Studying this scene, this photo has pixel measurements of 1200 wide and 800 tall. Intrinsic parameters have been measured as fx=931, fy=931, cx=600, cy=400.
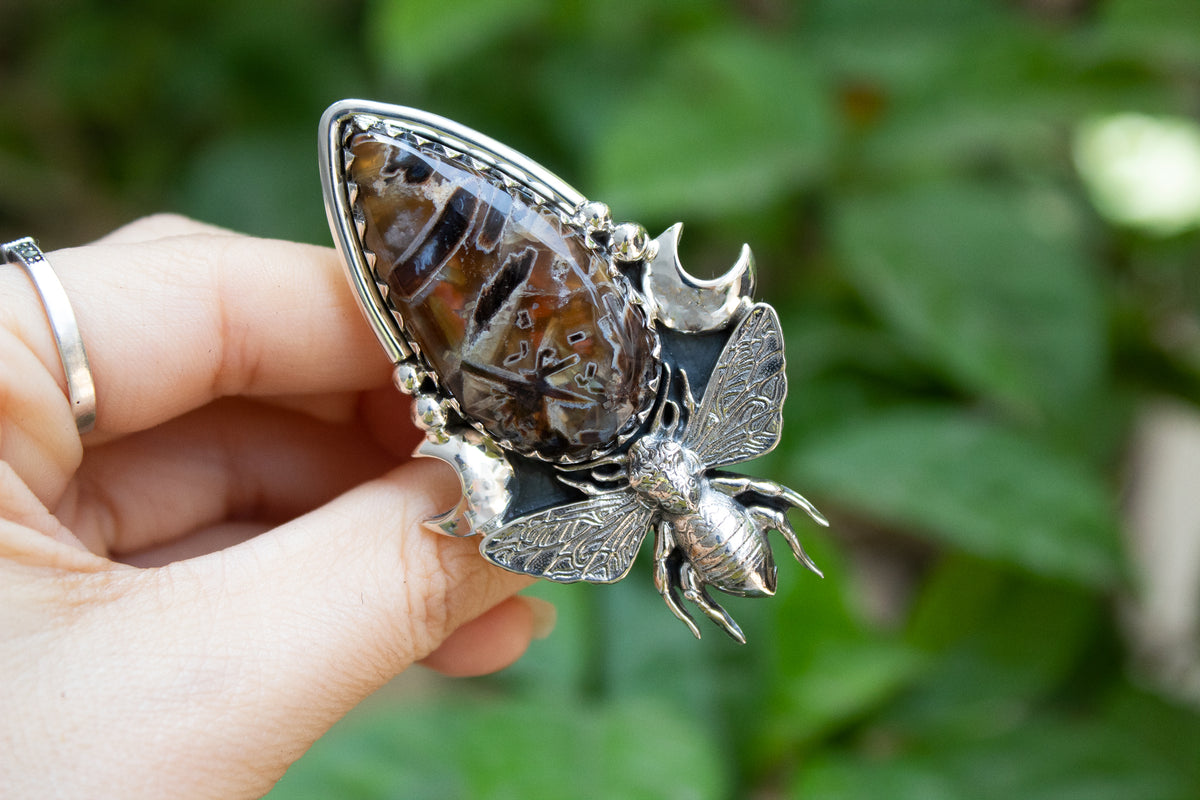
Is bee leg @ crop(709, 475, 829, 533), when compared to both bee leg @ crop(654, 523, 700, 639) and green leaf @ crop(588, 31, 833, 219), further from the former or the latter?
green leaf @ crop(588, 31, 833, 219)

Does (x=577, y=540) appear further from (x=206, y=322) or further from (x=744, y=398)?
(x=206, y=322)

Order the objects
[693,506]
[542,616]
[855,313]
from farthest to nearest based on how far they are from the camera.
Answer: [855,313]
[542,616]
[693,506]

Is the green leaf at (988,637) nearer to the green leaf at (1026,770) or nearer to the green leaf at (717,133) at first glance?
the green leaf at (1026,770)

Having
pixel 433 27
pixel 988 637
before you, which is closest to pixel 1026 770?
pixel 988 637

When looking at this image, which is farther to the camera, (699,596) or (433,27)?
(433,27)

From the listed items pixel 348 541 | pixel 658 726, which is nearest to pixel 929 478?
pixel 658 726

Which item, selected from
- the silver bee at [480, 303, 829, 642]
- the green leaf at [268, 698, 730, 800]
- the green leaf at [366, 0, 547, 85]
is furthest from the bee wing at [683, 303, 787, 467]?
the green leaf at [366, 0, 547, 85]
